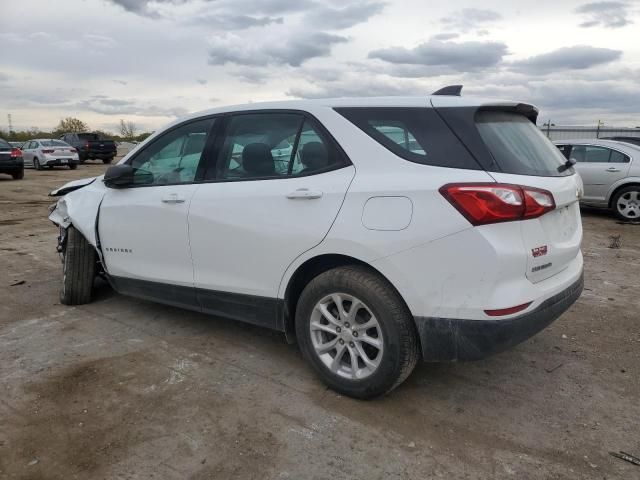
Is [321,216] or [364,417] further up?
[321,216]

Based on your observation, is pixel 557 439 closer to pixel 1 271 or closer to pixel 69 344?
pixel 69 344

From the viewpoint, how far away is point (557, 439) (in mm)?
2730

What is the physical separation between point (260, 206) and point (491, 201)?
1.38 metres

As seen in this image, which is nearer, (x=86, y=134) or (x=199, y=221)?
(x=199, y=221)

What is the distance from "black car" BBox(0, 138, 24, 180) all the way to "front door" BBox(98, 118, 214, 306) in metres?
16.0

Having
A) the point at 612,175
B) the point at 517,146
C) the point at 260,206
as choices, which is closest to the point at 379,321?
the point at 260,206

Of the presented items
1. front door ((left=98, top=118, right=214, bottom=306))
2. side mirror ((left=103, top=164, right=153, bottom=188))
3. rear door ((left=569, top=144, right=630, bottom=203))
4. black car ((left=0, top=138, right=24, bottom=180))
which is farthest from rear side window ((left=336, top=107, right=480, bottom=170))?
black car ((left=0, top=138, right=24, bottom=180))

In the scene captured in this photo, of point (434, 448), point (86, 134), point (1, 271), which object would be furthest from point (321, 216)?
point (86, 134)

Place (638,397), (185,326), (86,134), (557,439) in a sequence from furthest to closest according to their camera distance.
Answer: (86,134) → (185,326) → (638,397) → (557,439)

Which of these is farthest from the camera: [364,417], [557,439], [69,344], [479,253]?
[69,344]

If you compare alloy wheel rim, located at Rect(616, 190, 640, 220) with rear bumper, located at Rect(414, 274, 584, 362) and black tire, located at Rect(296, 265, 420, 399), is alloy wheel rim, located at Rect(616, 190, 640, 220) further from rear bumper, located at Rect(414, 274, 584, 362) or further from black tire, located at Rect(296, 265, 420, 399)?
black tire, located at Rect(296, 265, 420, 399)

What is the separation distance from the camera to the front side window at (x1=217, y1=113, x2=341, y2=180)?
315 centimetres

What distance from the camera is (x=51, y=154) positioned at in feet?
74.6

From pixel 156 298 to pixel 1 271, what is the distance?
308 cm
